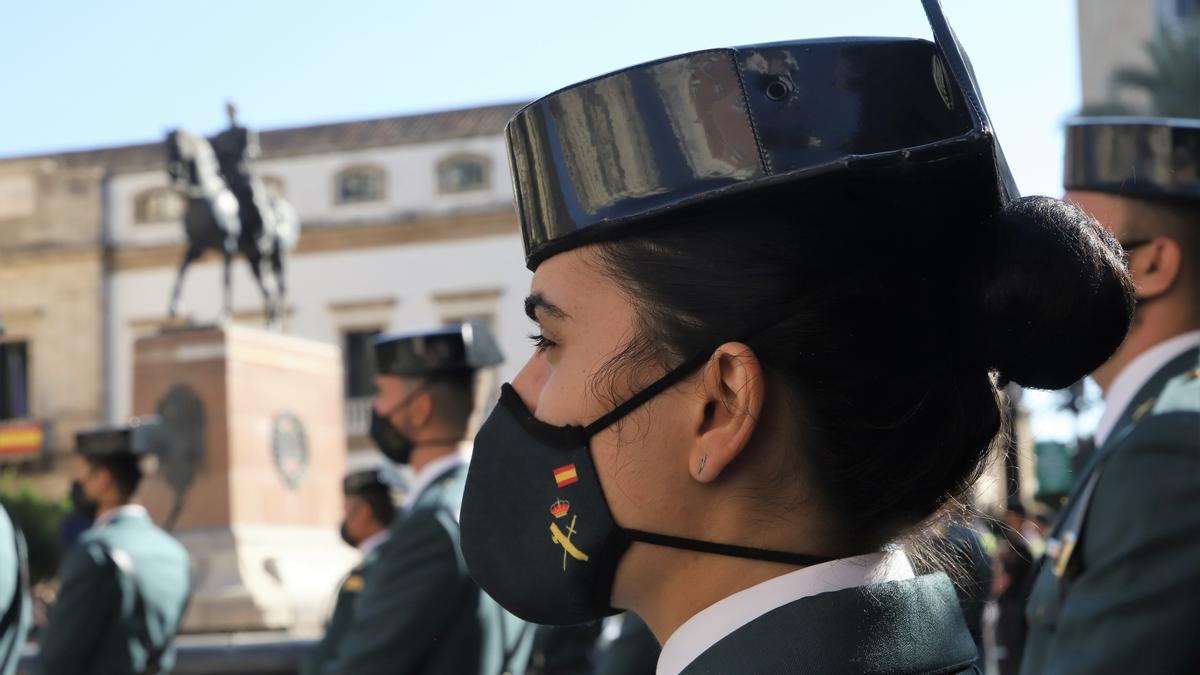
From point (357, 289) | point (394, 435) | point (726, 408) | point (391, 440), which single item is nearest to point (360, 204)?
point (357, 289)

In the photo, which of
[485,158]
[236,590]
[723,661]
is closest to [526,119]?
[723,661]

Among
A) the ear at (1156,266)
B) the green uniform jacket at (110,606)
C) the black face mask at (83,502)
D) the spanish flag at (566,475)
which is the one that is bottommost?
the green uniform jacket at (110,606)

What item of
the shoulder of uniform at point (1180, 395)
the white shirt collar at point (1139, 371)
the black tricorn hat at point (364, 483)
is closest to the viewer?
the shoulder of uniform at point (1180, 395)

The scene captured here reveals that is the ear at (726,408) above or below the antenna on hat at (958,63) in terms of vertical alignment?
below

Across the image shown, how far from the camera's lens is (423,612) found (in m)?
4.08

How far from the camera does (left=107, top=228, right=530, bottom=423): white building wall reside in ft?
103

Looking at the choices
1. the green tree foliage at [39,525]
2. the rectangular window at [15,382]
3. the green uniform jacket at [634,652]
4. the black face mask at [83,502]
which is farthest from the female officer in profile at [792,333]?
the rectangular window at [15,382]

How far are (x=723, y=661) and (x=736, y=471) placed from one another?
0.58 ft

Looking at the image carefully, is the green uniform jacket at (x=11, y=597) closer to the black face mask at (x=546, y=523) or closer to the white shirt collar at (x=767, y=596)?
the black face mask at (x=546, y=523)

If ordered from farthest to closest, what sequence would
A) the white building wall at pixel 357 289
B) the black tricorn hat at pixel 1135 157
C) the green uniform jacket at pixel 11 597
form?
the white building wall at pixel 357 289 → the green uniform jacket at pixel 11 597 → the black tricorn hat at pixel 1135 157

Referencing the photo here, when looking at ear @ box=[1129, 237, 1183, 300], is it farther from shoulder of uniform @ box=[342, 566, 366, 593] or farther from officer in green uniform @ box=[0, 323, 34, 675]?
officer in green uniform @ box=[0, 323, 34, 675]

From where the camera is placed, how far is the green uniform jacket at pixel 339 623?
451 centimetres

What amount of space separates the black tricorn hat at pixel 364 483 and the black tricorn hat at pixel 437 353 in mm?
2751

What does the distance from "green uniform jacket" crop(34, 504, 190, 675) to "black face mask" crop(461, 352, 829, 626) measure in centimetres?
451
